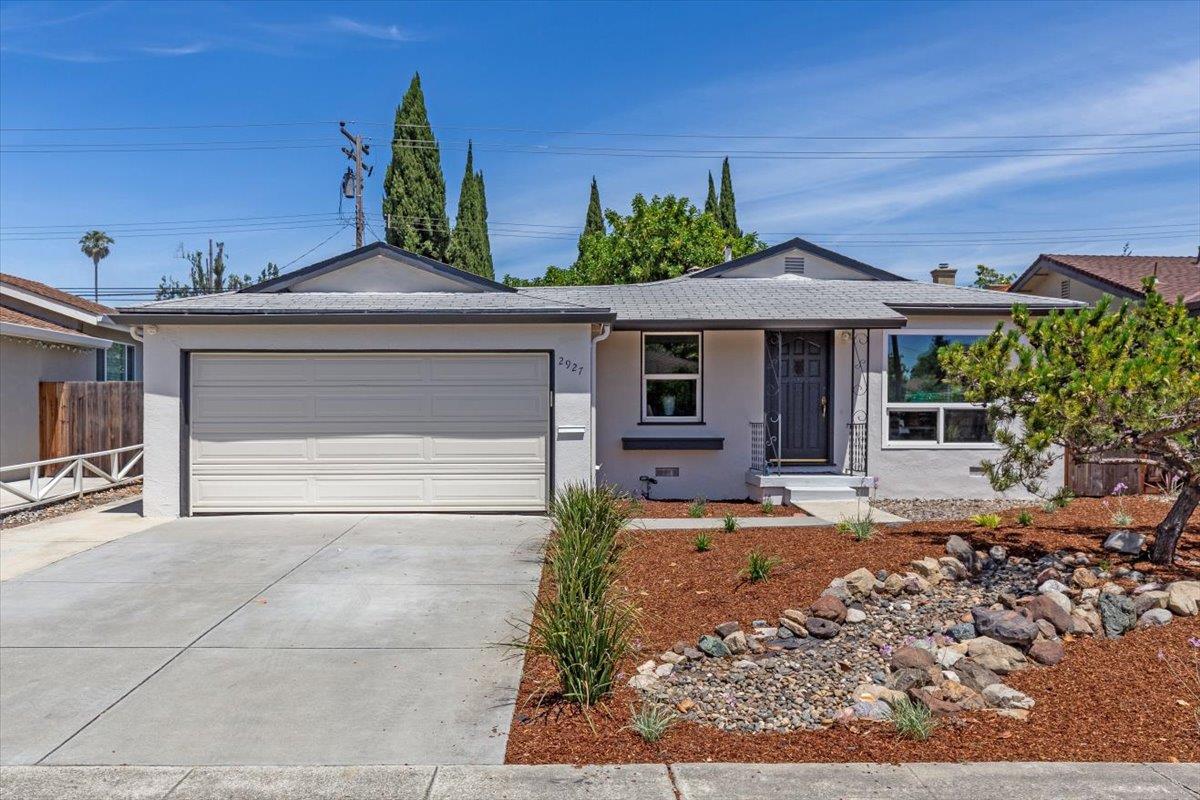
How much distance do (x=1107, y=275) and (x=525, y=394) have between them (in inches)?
794

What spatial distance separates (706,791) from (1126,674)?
2.97m

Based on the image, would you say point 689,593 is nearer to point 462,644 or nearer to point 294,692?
point 462,644

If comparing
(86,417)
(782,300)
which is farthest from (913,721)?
(86,417)

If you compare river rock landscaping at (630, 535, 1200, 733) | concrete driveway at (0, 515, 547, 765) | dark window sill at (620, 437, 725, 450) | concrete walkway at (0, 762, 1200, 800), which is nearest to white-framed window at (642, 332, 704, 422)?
dark window sill at (620, 437, 725, 450)

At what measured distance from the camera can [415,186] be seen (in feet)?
108

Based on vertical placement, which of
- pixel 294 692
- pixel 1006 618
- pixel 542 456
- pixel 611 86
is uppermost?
pixel 611 86

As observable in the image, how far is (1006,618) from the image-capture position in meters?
5.43

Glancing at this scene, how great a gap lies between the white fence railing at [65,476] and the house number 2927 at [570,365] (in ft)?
→ 26.9

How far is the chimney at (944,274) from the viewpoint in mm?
16844

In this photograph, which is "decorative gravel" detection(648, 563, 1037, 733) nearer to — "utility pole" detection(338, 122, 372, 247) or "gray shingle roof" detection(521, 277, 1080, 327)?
"gray shingle roof" detection(521, 277, 1080, 327)

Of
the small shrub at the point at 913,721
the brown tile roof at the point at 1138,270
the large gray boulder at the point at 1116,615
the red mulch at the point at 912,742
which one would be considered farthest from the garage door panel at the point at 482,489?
the brown tile roof at the point at 1138,270

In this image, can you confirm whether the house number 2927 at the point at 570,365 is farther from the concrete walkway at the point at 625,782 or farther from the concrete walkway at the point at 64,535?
the concrete walkway at the point at 625,782

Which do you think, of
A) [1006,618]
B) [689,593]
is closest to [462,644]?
[689,593]

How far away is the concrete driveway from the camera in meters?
4.39
